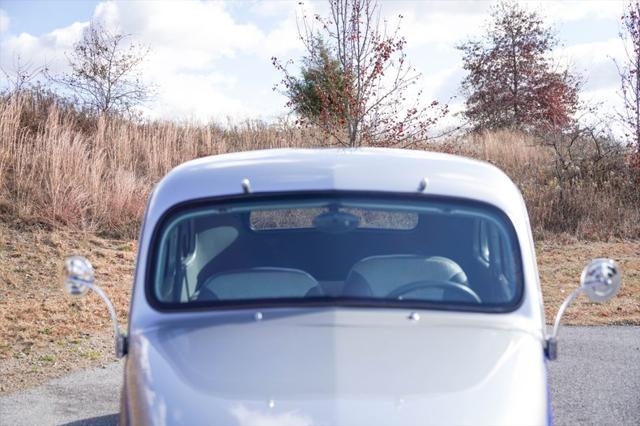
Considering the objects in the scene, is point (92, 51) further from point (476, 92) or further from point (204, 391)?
point (204, 391)

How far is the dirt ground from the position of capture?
8.38 metres

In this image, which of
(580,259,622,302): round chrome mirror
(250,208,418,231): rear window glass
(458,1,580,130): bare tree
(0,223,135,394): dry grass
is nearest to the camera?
(580,259,622,302): round chrome mirror

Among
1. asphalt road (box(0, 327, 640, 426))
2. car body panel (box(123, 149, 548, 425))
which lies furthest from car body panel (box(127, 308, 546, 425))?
asphalt road (box(0, 327, 640, 426))

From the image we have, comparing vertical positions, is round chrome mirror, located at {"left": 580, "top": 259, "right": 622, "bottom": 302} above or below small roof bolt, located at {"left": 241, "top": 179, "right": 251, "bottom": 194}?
below

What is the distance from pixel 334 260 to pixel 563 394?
Result: 2940 millimetres

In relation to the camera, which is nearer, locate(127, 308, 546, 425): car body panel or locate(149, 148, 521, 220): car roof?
locate(127, 308, 546, 425): car body panel

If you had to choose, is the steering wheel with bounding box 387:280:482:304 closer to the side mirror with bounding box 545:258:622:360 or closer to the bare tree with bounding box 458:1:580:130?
the side mirror with bounding box 545:258:622:360

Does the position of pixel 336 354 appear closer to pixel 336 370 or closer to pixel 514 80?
pixel 336 370

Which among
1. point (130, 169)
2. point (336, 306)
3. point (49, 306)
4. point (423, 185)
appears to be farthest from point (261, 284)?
point (130, 169)

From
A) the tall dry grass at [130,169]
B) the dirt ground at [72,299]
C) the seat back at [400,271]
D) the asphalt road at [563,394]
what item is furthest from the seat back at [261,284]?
the tall dry grass at [130,169]

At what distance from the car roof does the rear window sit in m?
0.05

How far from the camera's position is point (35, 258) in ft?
40.6

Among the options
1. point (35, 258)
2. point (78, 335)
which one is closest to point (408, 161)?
point (78, 335)

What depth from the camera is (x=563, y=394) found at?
7.07 meters
